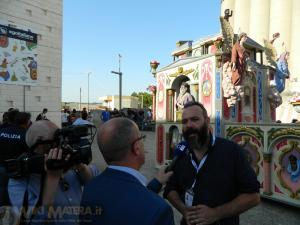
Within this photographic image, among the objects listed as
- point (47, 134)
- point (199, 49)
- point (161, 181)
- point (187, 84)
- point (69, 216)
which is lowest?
point (69, 216)

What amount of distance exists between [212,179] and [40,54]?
21.8 metres

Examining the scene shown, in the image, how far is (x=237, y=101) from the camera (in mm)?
8102

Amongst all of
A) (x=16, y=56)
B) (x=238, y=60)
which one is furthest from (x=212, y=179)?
(x=16, y=56)

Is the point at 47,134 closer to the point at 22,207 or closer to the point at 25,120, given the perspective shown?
the point at 22,207

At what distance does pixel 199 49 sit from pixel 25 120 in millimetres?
6939

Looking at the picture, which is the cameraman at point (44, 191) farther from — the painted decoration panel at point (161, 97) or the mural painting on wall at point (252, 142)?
the painted decoration panel at point (161, 97)

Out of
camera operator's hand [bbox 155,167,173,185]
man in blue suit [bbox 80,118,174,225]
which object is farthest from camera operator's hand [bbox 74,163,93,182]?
man in blue suit [bbox 80,118,174,225]

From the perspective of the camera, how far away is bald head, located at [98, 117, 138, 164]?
1.66 m

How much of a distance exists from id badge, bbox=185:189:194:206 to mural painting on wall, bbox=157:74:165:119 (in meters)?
7.83

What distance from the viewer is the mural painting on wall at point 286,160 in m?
6.09

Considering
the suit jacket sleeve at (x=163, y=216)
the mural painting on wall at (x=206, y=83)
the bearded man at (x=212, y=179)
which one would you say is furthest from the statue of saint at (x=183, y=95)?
the suit jacket sleeve at (x=163, y=216)

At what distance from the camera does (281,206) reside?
6512 millimetres

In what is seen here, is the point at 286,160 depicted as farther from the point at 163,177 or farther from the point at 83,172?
the point at 83,172

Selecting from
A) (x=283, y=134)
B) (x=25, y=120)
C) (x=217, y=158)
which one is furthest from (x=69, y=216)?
(x=283, y=134)
